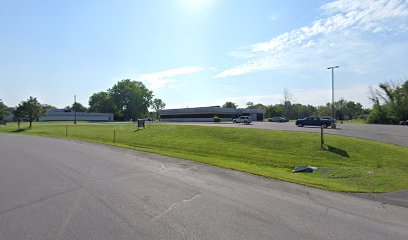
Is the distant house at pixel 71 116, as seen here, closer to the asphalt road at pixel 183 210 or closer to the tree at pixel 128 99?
the tree at pixel 128 99

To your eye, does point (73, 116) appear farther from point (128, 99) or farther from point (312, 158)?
point (312, 158)

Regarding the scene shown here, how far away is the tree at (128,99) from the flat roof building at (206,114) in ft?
143

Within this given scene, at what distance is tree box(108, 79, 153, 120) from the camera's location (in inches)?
5910

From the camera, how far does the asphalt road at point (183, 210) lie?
6.00m

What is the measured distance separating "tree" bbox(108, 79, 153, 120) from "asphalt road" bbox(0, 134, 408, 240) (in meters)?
140

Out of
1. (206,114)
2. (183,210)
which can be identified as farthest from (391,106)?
(183,210)

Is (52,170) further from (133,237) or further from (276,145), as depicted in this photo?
(276,145)

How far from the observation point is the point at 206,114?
3701 inches

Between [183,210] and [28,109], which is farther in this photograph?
[28,109]

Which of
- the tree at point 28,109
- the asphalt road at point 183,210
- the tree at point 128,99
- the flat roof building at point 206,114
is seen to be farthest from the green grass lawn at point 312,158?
the tree at point 128,99

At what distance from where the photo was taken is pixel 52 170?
13.7 meters

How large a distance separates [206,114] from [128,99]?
6560 cm

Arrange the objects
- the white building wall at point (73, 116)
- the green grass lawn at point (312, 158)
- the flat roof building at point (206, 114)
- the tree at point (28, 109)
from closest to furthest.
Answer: the green grass lawn at point (312, 158) → the tree at point (28, 109) → the flat roof building at point (206, 114) → the white building wall at point (73, 116)

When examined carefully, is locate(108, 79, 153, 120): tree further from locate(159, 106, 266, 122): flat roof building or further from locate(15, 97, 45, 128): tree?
locate(15, 97, 45, 128): tree
